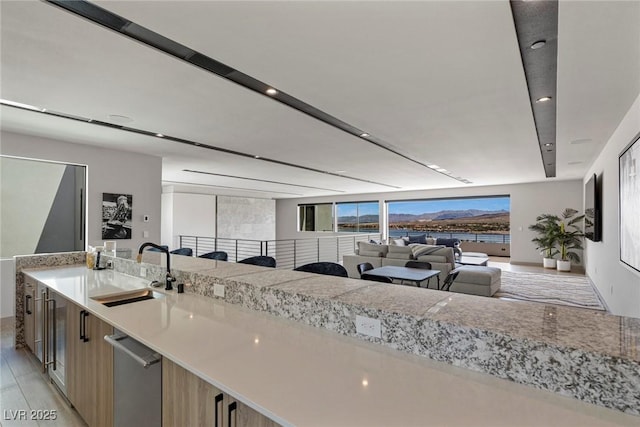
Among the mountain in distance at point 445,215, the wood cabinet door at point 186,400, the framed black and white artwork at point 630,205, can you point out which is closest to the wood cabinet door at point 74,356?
the wood cabinet door at point 186,400

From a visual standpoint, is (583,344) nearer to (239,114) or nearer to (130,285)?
(130,285)

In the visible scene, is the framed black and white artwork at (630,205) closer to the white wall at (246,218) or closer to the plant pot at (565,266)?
the plant pot at (565,266)

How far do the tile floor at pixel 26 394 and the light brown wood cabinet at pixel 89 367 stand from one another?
0.14m

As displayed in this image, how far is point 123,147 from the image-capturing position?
4746 millimetres

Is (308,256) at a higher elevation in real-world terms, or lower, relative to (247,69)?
lower

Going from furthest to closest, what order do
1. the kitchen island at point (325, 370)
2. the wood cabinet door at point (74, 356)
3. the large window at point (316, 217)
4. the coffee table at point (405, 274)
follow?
the large window at point (316, 217) < the coffee table at point (405, 274) < the wood cabinet door at point (74, 356) < the kitchen island at point (325, 370)

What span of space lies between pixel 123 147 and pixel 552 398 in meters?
5.50

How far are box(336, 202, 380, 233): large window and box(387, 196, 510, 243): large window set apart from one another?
0.70 meters

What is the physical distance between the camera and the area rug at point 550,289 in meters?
5.19

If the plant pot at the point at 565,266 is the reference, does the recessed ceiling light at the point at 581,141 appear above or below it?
above

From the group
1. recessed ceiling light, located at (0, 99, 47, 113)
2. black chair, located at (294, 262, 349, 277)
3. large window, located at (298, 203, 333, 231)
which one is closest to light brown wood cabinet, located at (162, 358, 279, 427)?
black chair, located at (294, 262, 349, 277)

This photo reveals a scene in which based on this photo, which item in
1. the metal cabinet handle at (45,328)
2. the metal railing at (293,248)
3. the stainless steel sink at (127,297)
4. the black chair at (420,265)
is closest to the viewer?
the stainless steel sink at (127,297)

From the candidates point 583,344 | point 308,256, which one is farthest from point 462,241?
point 583,344

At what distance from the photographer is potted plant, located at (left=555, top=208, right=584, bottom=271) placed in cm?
800
